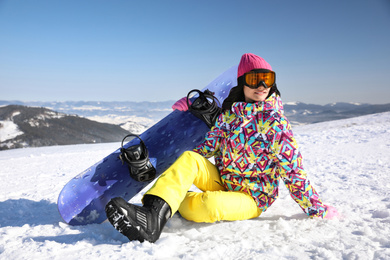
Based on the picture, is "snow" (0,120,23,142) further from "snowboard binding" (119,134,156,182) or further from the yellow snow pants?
the yellow snow pants

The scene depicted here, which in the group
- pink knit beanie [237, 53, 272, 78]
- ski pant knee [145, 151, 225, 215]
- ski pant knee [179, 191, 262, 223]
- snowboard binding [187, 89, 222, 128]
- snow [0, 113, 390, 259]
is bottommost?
snow [0, 113, 390, 259]

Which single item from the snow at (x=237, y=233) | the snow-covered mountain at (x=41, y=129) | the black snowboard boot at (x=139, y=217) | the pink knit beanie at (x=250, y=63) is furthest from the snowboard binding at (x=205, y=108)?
the snow-covered mountain at (x=41, y=129)

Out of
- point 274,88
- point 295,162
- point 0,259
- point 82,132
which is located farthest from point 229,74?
point 82,132

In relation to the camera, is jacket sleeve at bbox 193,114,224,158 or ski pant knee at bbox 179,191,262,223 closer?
ski pant knee at bbox 179,191,262,223

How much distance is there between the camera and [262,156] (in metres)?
1.82

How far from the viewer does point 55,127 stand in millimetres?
51375

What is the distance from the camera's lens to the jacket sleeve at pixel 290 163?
5.68 ft

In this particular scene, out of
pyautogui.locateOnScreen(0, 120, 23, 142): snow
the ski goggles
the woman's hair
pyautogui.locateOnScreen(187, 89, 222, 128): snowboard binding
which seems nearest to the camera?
the ski goggles

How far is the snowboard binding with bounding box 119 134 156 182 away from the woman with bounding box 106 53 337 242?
0.36m

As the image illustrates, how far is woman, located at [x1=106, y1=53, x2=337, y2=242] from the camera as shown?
5.68 feet

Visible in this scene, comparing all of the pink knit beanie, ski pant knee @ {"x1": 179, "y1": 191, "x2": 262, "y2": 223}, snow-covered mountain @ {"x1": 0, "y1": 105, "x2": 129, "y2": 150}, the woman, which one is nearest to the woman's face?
the woman

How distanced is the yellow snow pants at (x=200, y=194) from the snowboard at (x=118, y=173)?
0.42 metres

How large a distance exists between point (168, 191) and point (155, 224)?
0.19 meters

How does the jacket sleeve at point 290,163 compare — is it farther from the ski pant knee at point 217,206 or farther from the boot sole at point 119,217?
the boot sole at point 119,217
